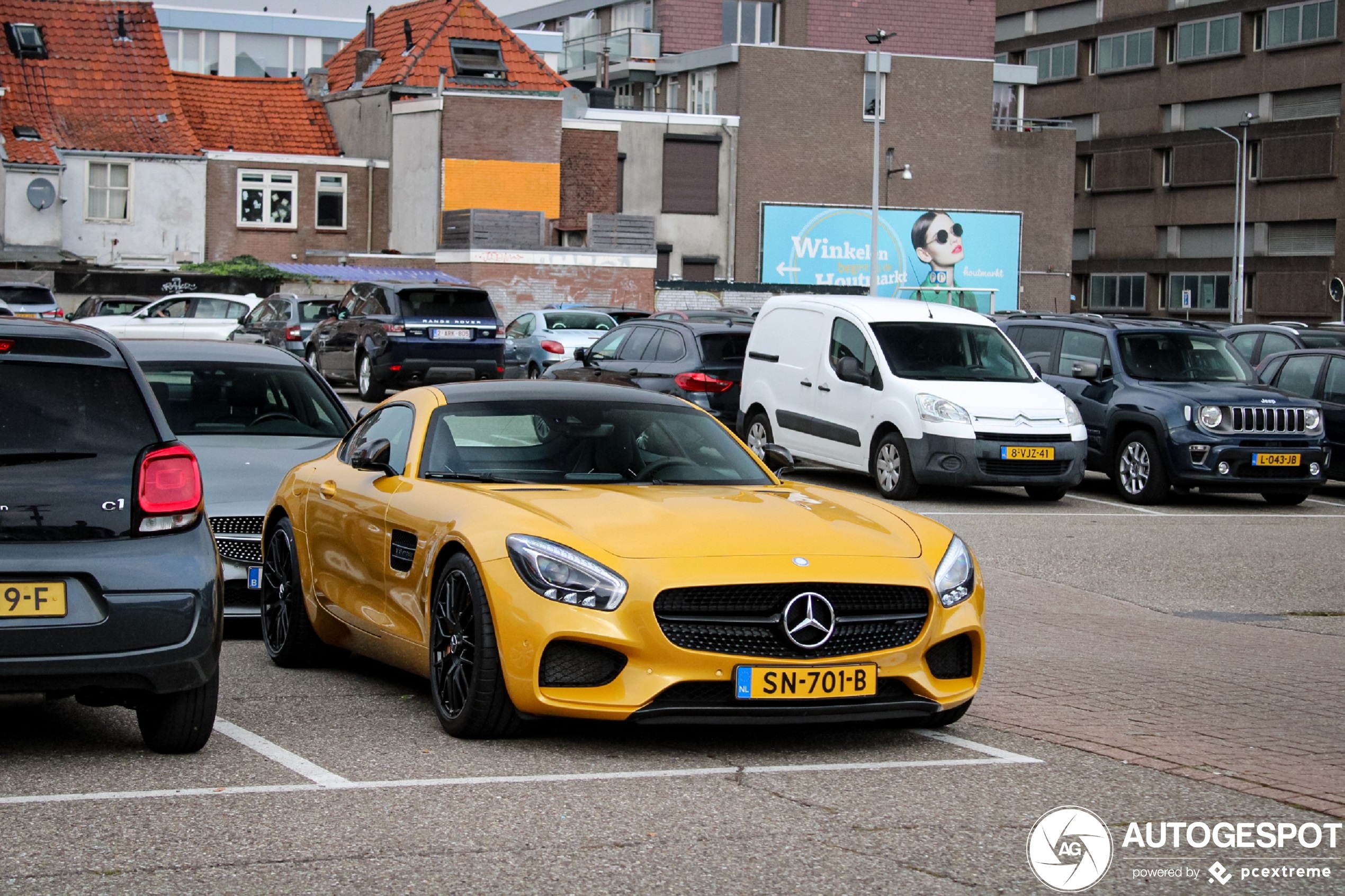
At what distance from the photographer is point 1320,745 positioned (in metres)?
7.25

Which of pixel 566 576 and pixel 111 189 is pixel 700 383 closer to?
pixel 566 576

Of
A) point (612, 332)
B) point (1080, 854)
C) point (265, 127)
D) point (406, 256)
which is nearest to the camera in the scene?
point (1080, 854)

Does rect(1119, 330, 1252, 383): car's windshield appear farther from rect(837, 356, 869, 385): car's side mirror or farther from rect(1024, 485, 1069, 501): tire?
rect(837, 356, 869, 385): car's side mirror

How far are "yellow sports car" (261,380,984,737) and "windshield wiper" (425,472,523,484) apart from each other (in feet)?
0.03

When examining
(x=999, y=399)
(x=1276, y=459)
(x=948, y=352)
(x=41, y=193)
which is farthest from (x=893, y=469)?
(x=41, y=193)

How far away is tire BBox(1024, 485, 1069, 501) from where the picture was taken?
18.0 meters

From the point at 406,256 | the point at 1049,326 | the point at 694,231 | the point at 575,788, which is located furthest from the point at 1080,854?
the point at 694,231

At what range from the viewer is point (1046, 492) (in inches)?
727

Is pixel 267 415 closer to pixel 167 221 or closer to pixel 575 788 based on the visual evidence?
pixel 575 788

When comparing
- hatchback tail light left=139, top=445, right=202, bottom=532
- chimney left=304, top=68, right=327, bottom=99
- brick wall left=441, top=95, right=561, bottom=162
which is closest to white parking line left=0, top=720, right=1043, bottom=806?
hatchback tail light left=139, top=445, right=202, bottom=532

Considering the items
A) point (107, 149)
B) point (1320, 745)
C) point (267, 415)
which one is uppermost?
point (107, 149)

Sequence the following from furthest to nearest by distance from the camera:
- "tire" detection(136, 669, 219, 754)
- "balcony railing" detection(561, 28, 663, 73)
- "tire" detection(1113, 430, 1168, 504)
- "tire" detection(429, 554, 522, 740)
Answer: "balcony railing" detection(561, 28, 663, 73) < "tire" detection(1113, 430, 1168, 504) < "tire" detection(429, 554, 522, 740) < "tire" detection(136, 669, 219, 754)

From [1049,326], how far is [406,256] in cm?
3308

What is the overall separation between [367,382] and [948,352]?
13.9 m
